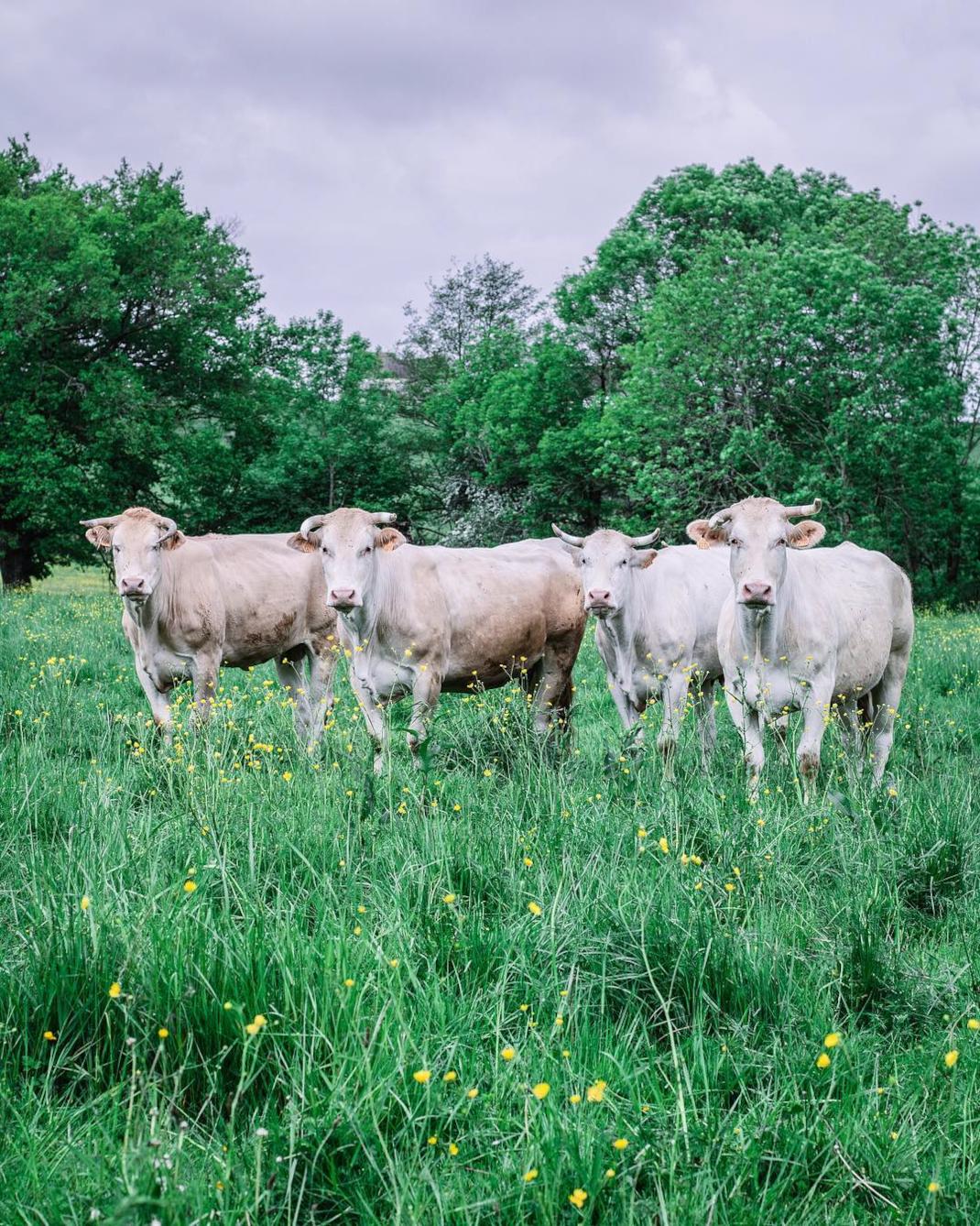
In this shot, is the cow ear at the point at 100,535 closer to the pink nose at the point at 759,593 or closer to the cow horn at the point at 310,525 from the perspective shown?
the cow horn at the point at 310,525

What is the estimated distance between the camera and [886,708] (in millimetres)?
8234

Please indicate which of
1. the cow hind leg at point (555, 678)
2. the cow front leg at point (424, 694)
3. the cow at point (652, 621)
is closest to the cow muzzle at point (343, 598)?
the cow front leg at point (424, 694)

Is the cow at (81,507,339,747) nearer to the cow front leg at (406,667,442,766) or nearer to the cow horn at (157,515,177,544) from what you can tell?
the cow horn at (157,515,177,544)

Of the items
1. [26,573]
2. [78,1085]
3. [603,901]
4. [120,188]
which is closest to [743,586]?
[603,901]

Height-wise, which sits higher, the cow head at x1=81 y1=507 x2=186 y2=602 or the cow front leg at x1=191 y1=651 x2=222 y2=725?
the cow head at x1=81 y1=507 x2=186 y2=602

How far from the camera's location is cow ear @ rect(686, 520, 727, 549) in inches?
284

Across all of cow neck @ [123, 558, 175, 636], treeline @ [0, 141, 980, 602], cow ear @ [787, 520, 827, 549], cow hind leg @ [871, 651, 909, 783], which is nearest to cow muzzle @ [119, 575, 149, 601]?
A: cow neck @ [123, 558, 175, 636]

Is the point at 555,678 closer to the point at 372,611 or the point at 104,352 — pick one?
the point at 372,611

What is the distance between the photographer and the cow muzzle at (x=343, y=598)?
6930 millimetres

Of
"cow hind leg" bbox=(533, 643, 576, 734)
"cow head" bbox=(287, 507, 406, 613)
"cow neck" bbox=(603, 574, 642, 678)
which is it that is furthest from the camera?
"cow hind leg" bbox=(533, 643, 576, 734)

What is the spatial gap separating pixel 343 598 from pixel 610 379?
104 feet

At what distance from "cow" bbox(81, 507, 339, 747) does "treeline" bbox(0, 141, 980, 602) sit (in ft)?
60.0

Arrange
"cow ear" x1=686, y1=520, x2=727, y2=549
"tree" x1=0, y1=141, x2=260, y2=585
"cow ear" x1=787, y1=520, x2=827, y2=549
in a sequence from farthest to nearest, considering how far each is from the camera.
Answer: "tree" x1=0, y1=141, x2=260, y2=585 → "cow ear" x1=686, y1=520, x2=727, y2=549 → "cow ear" x1=787, y1=520, x2=827, y2=549

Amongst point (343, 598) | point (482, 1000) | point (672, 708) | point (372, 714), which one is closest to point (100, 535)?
point (343, 598)
